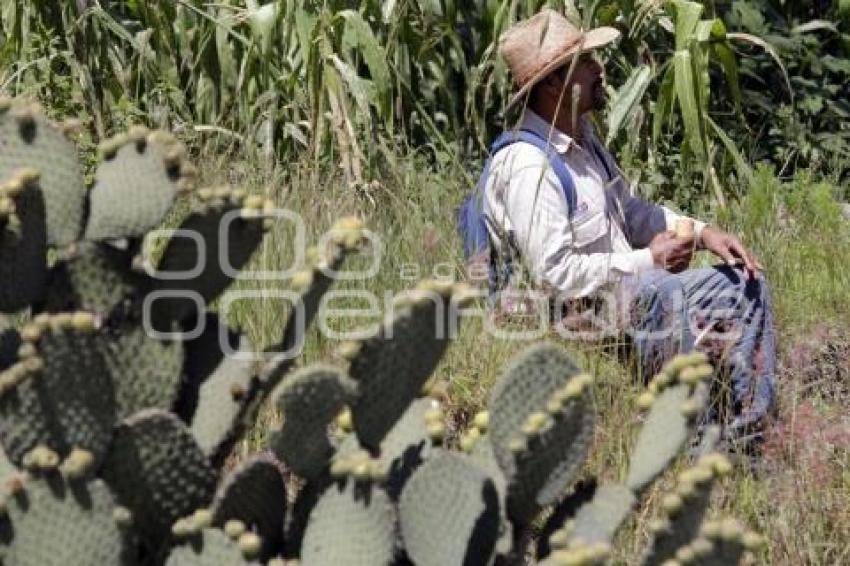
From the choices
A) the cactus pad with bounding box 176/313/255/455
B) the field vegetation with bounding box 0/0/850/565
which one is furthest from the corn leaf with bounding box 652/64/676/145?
the cactus pad with bounding box 176/313/255/455

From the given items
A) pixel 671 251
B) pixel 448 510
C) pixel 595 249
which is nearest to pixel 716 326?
pixel 671 251

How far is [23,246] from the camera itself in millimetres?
2428

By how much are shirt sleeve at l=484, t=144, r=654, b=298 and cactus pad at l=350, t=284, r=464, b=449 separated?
2.10m

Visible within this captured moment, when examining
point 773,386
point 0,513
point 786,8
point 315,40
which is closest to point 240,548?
point 0,513

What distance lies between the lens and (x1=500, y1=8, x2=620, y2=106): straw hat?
15.9ft

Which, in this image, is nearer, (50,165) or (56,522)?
(56,522)

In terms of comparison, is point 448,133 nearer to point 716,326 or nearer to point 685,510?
point 716,326

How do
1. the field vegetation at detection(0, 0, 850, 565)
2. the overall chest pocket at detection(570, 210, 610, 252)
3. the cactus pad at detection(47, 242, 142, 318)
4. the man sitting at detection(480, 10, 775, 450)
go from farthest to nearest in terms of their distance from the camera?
the overall chest pocket at detection(570, 210, 610, 252), the man sitting at detection(480, 10, 775, 450), the field vegetation at detection(0, 0, 850, 565), the cactus pad at detection(47, 242, 142, 318)

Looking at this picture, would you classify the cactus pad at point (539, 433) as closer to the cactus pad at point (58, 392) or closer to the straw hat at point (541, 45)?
the cactus pad at point (58, 392)

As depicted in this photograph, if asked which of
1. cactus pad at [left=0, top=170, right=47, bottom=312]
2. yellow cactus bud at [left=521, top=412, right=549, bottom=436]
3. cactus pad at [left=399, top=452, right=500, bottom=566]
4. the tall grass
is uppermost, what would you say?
cactus pad at [left=0, top=170, right=47, bottom=312]

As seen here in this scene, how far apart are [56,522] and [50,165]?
0.56 meters

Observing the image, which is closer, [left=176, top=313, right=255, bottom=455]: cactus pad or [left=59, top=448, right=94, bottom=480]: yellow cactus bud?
[left=59, top=448, right=94, bottom=480]: yellow cactus bud

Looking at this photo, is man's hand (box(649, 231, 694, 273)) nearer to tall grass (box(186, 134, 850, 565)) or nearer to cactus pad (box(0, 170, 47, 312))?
tall grass (box(186, 134, 850, 565))

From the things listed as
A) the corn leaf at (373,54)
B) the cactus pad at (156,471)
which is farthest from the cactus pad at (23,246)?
Result: the corn leaf at (373,54)
